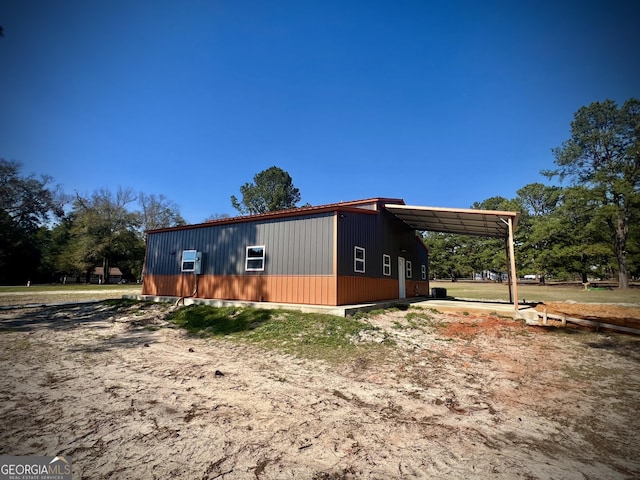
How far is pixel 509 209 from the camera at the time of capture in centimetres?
4325

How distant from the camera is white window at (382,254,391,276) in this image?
1498 centimetres

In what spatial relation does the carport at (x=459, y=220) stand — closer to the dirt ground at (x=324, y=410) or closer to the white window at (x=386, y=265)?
the white window at (x=386, y=265)

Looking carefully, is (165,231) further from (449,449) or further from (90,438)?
(449,449)

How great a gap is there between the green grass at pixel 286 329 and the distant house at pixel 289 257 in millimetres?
1509

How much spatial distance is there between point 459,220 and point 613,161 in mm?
31807

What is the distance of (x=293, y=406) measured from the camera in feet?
13.1

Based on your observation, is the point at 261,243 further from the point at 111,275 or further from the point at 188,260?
the point at 111,275

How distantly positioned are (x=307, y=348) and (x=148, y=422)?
164 inches

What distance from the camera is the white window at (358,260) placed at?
1233cm

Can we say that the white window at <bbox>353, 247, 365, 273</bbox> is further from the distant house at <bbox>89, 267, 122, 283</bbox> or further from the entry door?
the distant house at <bbox>89, 267, 122, 283</bbox>

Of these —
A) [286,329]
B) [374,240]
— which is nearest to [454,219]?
[374,240]

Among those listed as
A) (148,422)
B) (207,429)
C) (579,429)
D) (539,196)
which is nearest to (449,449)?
(579,429)

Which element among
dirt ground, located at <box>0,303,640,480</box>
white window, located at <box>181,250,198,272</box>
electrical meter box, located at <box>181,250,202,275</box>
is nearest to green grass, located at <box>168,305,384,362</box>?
dirt ground, located at <box>0,303,640,480</box>

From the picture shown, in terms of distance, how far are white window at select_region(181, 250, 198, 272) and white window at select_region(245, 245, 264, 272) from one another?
346 centimetres
